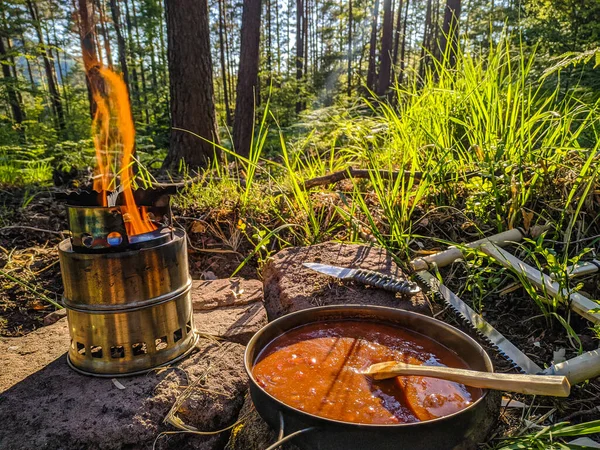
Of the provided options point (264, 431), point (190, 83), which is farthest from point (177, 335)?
point (190, 83)

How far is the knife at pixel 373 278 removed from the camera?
1871mm

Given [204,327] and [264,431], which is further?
[204,327]

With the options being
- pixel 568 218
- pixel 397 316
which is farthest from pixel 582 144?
pixel 397 316

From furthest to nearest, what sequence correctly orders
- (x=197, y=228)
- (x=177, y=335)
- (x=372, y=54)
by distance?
(x=372, y=54), (x=197, y=228), (x=177, y=335)

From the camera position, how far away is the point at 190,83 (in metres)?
5.18

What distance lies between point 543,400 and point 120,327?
169cm

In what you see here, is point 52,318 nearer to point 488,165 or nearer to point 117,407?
point 117,407

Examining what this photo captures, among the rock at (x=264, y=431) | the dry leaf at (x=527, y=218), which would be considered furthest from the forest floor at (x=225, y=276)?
the dry leaf at (x=527, y=218)

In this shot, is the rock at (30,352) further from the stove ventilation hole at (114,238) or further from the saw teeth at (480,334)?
the saw teeth at (480,334)

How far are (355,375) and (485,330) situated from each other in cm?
→ 73

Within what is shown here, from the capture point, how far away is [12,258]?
3004 millimetres

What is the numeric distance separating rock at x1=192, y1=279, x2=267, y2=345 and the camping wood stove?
1.05 ft

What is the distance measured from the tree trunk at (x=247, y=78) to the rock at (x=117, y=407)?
21.0ft

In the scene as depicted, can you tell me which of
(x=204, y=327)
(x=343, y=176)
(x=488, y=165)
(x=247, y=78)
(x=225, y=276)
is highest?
(x=247, y=78)
